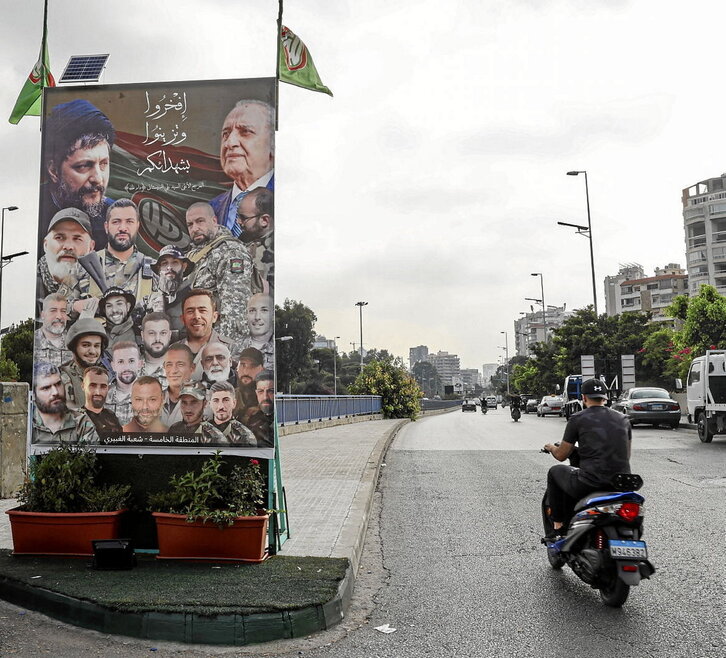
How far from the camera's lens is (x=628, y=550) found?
5.16 meters

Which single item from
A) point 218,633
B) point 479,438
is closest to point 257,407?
point 218,633

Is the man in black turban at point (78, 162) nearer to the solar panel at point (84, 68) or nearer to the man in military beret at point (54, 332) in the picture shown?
the solar panel at point (84, 68)

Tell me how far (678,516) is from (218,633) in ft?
20.6

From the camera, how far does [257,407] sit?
649 cm

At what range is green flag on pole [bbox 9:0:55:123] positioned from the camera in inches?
294

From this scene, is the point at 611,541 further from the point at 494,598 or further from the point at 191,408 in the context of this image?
the point at 191,408

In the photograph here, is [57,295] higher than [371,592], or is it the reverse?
[57,295]

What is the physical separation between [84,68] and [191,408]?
330 cm

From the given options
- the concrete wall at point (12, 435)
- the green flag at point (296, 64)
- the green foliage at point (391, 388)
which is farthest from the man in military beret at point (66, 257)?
the green foliage at point (391, 388)

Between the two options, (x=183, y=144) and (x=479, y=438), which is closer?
(x=183, y=144)

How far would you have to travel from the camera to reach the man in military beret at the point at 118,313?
6641 millimetres

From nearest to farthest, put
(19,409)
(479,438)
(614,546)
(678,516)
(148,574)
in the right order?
1. (614,546)
2. (148,574)
3. (678,516)
4. (19,409)
5. (479,438)

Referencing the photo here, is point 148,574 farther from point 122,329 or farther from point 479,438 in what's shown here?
point 479,438

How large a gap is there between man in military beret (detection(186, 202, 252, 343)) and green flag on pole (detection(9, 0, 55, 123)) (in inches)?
92.8
